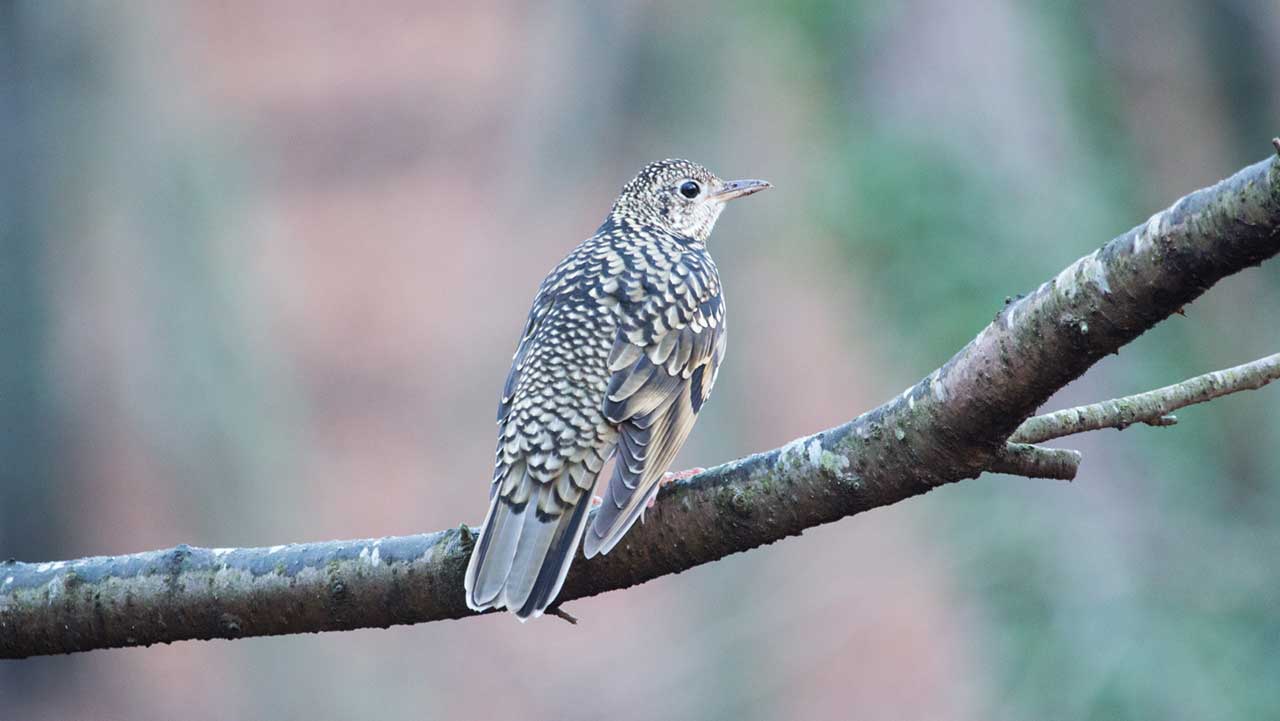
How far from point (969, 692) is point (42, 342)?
6780 millimetres

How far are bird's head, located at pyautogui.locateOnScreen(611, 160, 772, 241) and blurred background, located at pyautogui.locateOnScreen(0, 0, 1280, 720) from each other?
2.82 m

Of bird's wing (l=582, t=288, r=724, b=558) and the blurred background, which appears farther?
the blurred background

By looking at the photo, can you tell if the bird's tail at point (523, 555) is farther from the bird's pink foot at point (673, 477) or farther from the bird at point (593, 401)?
the bird's pink foot at point (673, 477)

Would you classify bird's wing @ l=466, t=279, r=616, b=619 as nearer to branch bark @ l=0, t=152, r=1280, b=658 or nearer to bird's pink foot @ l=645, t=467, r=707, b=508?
branch bark @ l=0, t=152, r=1280, b=658

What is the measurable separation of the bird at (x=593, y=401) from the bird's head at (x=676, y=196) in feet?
0.58

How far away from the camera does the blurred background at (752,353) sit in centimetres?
759

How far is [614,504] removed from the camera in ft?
10.8

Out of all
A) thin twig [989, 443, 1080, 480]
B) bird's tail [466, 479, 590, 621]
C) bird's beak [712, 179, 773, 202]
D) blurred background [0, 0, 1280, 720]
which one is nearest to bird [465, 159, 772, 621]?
bird's tail [466, 479, 590, 621]

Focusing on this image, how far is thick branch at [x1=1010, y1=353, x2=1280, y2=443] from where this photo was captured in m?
2.86

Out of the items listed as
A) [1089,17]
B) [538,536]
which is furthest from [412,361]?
[538,536]

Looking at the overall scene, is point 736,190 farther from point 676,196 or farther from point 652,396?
point 652,396

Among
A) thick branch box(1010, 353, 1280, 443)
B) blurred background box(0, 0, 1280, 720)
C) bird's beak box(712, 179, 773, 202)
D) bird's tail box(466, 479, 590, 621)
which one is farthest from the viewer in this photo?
blurred background box(0, 0, 1280, 720)

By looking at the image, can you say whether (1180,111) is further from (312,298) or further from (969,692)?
(312,298)

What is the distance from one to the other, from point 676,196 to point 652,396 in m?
1.39
